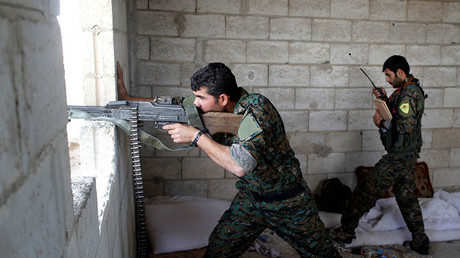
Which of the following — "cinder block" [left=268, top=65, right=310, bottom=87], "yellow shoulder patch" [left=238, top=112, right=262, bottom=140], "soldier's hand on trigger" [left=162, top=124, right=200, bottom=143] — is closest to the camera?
"yellow shoulder patch" [left=238, top=112, right=262, bottom=140]

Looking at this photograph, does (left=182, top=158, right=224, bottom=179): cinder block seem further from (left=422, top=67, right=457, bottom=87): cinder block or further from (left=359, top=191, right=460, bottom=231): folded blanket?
(left=422, top=67, right=457, bottom=87): cinder block

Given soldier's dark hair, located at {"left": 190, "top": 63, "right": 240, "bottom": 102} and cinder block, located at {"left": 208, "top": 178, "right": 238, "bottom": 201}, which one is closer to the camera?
soldier's dark hair, located at {"left": 190, "top": 63, "right": 240, "bottom": 102}

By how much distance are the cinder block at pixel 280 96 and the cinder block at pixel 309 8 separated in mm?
838

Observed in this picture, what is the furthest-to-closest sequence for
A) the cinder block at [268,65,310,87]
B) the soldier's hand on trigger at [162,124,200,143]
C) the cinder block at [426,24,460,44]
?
the cinder block at [426,24,460,44], the cinder block at [268,65,310,87], the soldier's hand on trigger at [162,124,200,143]

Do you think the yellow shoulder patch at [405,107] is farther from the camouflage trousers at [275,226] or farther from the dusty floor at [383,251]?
the camouflage trousers at [275,226]

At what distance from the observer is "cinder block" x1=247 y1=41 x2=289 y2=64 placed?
394 centimetres

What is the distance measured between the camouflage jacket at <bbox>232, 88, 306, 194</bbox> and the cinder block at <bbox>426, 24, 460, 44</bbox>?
3.12 meters

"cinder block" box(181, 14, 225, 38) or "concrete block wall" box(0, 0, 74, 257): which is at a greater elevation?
"cinder block" box(181, 14, 225, 38)

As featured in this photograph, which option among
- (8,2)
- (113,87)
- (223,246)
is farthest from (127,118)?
(8,2)

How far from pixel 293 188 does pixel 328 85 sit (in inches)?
85.9

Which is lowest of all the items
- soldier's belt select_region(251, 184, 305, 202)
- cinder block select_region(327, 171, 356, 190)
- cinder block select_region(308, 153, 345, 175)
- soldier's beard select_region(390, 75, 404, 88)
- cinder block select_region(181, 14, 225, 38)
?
cinder block select_region(327, 171, 356, 190)

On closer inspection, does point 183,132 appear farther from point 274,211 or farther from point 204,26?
point 204,26

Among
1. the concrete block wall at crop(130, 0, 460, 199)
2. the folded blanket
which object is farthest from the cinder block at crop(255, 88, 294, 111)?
the folded blanket

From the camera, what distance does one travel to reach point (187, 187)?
4051mm
